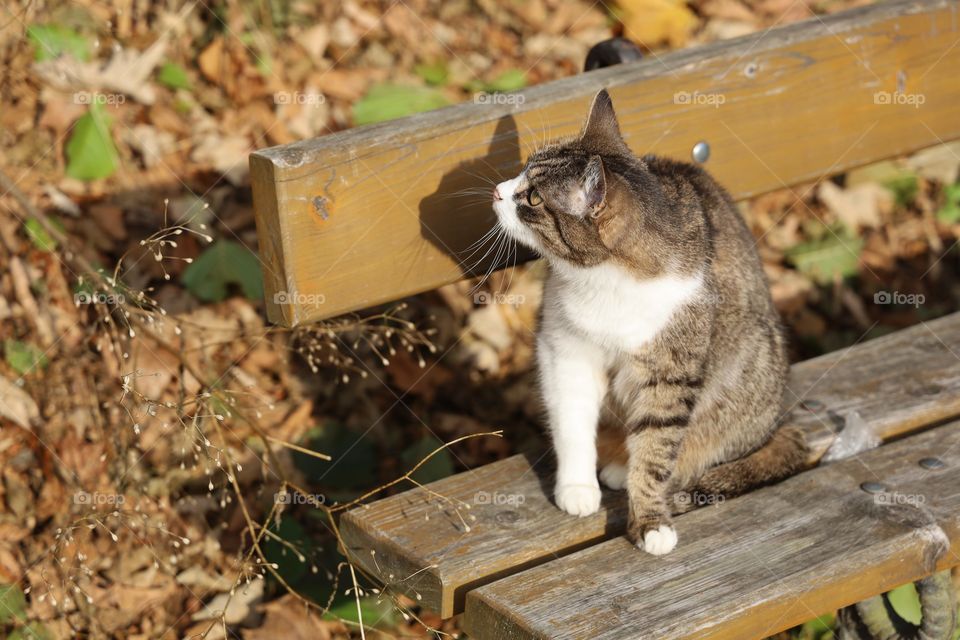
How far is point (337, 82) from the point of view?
15.6 ft

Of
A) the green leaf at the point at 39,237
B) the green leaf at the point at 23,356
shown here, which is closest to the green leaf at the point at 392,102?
the green leaf at the point at 39,237

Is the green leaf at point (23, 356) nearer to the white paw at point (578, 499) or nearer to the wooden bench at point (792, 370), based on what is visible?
the wooden bench at point (792, 370)

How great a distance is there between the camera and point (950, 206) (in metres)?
5.24

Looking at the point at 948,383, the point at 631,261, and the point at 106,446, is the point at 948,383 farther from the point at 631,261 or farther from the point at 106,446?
the point at 106,446

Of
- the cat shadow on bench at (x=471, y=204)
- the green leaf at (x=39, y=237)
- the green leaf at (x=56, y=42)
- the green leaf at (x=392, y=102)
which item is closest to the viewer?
the cat shadow on bench at (x=471, y=204)

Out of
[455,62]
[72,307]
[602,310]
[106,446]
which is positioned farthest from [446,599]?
[455,62]

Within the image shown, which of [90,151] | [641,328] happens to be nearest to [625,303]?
[641,328]

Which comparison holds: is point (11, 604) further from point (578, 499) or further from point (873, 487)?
point (873, 487)

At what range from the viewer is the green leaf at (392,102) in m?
4.46

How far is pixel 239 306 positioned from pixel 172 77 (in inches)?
45.0

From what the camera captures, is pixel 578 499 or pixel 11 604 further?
pixel 11 604

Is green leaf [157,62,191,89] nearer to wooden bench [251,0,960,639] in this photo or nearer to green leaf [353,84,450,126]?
green leaf [353,84,450,126]

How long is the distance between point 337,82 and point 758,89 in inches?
84.9

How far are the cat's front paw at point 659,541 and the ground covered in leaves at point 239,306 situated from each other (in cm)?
85
